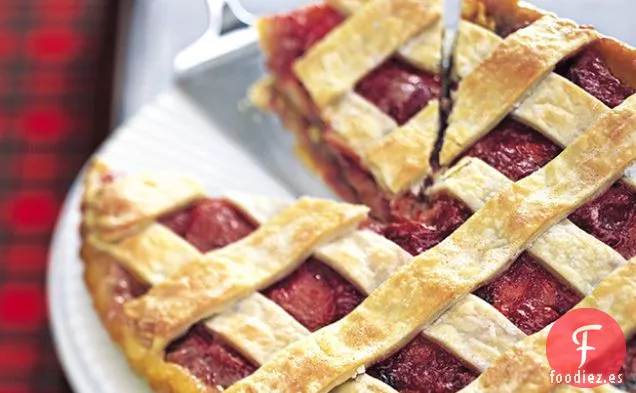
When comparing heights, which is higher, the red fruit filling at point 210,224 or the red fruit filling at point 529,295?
the red fruit filling at point 529,295

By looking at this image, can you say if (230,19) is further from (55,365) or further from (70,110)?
(55,365)

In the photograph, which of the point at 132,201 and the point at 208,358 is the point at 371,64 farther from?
the point at 208,358

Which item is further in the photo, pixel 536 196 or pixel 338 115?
pixel 338 115

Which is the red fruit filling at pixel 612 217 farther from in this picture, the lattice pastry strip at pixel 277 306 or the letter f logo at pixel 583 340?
the lattice pastry strip at pixel 277 306

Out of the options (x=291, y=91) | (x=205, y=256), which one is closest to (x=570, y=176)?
(x=205, y=256)

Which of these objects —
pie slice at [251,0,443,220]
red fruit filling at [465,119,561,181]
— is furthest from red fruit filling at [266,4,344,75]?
red fruit filling at [465,119,561,181]

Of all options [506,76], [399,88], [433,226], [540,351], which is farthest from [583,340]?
[399,88]

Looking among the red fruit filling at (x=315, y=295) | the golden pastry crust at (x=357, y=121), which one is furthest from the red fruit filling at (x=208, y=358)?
the golden pastry crust at (x=357, y=121)
